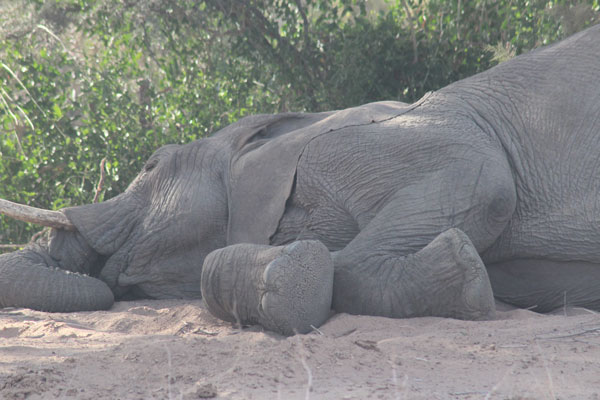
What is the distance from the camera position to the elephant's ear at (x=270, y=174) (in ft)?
12.9

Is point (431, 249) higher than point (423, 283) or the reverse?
higher

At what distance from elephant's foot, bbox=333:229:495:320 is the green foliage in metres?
3.04

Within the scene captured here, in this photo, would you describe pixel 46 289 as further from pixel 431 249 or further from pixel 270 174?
pixel 431 249

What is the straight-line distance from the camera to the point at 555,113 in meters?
3.64

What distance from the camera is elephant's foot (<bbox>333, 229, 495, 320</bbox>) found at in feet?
9.99

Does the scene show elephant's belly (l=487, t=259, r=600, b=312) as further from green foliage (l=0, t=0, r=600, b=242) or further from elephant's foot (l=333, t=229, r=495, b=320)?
green foliage (l=0, t=0, r=600, b=242)

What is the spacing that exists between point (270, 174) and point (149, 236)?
34.3 inches

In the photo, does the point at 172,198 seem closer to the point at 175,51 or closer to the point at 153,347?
the point at 153,347

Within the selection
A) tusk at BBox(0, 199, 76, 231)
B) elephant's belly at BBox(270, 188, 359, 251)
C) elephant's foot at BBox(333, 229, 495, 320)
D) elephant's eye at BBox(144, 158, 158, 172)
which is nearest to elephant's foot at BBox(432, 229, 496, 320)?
elephant's foot at BBox(333, 229, 495, 320)

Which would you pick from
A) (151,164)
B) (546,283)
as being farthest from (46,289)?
(546,283)

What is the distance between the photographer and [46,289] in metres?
4.10

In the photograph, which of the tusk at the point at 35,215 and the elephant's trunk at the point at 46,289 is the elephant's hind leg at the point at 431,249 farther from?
the tusk at the point at 35,215

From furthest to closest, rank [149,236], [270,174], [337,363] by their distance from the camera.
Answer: [149,236] → [270,174] → [337,363]

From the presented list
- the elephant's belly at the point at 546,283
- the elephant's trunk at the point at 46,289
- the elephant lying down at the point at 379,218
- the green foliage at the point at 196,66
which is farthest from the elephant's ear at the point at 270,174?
the green foliage at the point at 196,66
